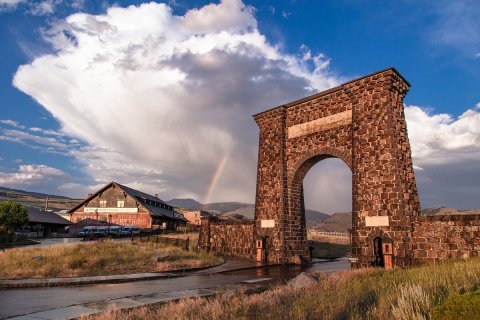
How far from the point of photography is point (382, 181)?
17.1m

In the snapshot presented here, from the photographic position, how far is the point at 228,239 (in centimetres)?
2538

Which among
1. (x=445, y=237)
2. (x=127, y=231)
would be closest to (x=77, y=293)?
(x=445, y=237)

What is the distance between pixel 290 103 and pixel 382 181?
8480 mm

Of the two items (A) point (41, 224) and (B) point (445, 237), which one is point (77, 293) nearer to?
(B) point (445, 237)

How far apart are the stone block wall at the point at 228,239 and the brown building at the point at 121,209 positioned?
24.3 m

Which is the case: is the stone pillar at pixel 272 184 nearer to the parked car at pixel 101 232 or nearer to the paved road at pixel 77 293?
the paved road at pixel 77 293

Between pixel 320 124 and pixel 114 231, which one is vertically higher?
pixel 320 124

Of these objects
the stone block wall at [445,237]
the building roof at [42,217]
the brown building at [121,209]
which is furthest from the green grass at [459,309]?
the building roof at [42,217]

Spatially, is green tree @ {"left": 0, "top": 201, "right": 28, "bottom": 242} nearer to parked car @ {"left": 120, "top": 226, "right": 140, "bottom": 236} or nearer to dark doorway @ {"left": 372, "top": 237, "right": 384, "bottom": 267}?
parked car @ {"left": 120, "top": 226, "right": 140, "bottom": 236}

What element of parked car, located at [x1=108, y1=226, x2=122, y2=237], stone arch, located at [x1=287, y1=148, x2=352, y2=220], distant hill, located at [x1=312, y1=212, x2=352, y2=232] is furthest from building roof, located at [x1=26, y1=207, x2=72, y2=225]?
distant hill, located at [x1=312, y1=212, x2=352, y2=232]

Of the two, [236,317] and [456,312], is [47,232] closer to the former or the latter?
[236,317]

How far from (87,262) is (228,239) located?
10.2 metres

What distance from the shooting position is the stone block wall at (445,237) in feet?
45.9

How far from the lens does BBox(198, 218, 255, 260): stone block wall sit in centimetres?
2402
